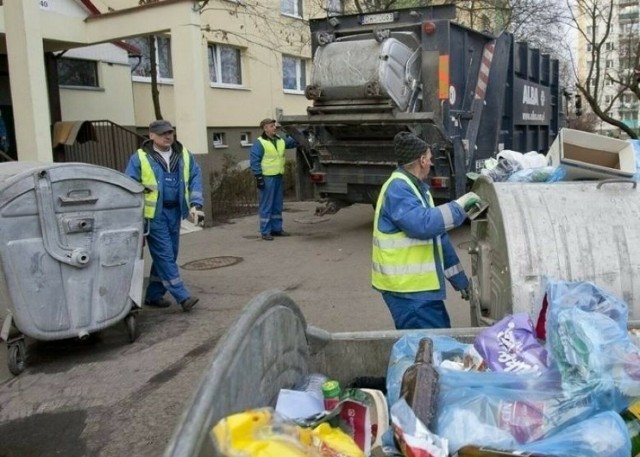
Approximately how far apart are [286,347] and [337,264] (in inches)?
201

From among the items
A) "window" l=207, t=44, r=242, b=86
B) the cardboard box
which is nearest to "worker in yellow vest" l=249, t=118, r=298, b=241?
the cardboard box

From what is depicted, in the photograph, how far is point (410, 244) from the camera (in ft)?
10.8

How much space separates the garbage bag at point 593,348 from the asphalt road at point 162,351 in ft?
3.62

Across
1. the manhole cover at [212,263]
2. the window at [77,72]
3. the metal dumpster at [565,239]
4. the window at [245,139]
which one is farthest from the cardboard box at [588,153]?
the window at [245,139]

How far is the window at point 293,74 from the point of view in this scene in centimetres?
1859

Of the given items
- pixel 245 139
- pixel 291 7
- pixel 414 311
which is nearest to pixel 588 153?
pixel 414 311

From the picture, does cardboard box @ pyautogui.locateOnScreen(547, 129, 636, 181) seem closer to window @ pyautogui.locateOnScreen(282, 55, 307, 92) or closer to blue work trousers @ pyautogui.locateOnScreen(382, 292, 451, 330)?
blue work trousers @ pyautogui.locateOnScreen(382, 292, 451, 330)

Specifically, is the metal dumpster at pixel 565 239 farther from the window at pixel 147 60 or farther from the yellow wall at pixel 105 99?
the window at pixel 147 60

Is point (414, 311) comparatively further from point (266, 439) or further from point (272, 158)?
point (272, 158)

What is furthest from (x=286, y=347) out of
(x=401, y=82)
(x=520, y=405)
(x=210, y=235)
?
(x=210, y=235)

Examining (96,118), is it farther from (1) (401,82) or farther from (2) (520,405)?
(2) (520,405)

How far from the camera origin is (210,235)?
9.35 meters

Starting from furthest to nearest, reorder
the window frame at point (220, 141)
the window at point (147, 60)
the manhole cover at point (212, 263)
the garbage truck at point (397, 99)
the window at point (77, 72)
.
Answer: the window frame at point (220, 141) < the window at point (147, 60) < the window at point (77, 72) < the manhole cover at point (212, 263) < the garbage truck at point (397, 99)

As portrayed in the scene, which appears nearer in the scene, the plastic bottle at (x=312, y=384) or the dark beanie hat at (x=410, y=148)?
the plastic bottle at (x=312, y=384)
